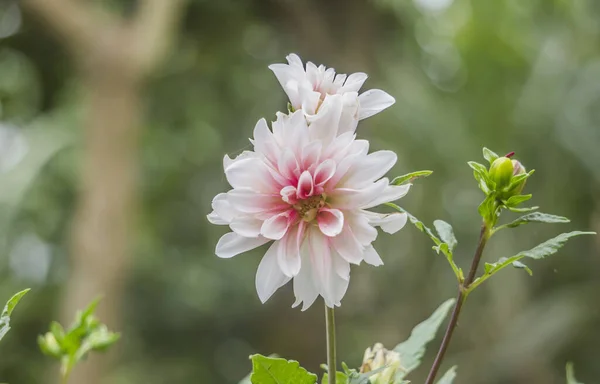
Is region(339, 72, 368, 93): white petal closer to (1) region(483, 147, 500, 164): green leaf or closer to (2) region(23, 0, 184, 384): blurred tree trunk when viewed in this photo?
(1) region(483, 147, 500, 164): green leaf

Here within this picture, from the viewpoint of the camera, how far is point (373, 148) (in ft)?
6.23

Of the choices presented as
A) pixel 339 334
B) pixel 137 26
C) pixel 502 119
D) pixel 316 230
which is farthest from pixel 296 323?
pixel 316 230

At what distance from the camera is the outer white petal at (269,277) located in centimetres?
24

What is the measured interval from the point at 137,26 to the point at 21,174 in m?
1.10

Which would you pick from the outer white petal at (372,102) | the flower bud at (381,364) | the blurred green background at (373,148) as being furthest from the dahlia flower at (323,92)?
the blurred green background at (373,148)

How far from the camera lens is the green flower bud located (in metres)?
0.26

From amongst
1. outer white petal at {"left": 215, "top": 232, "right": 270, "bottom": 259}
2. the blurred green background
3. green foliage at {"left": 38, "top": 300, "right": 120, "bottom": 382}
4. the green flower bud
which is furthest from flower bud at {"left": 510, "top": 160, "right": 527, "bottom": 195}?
the blurred green background

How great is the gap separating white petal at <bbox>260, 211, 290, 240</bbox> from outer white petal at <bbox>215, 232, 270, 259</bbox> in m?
0.01

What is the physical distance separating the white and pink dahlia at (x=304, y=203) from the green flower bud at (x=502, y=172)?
5cm

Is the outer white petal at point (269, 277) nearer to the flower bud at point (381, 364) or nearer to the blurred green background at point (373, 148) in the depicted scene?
the flower bud at point (381, 364)

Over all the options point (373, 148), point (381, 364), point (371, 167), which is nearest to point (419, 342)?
point (381, 364)

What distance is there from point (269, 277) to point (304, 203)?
0.03 metres

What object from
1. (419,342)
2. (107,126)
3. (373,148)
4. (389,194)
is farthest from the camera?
(107,126)

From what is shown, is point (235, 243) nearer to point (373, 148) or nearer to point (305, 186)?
point (305, 186)
